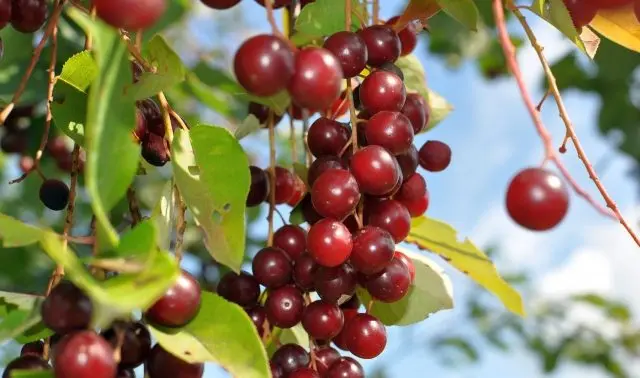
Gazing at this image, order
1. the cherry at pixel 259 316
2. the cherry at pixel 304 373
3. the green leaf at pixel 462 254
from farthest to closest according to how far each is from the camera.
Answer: the green leaf at pixel 462 254
the cherry at pixel 259 316
the cherry at pixel 304 373

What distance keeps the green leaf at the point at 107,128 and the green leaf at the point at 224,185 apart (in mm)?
121

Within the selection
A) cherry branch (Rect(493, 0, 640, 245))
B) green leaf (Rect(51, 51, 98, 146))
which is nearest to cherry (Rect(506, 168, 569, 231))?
cherry branch (Rect(493, 0, 640, 245))

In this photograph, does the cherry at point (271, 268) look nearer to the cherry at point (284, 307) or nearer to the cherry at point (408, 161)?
the cherry at point (284, 307)

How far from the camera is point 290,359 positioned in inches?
24.8

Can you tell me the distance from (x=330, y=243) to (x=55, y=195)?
337 millimetres

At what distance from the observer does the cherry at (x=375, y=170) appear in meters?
0.60

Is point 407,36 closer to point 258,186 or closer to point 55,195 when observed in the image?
point 258,186

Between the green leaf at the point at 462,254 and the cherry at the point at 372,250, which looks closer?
the cherry at the point at 372,250

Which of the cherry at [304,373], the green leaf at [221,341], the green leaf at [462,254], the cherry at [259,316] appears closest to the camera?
the green leaf at [221,341]

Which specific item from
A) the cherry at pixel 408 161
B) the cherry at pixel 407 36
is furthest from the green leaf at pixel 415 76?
the cherry at pixel 408 161

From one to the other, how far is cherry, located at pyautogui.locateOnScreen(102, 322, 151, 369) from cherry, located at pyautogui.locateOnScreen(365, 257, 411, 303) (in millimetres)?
205

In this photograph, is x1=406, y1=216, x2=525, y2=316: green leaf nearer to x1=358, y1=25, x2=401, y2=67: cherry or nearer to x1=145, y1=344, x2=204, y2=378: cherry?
x1=358, y1=25, x2=401, y2=67: cherry

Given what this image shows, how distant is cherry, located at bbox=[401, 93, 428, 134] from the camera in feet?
2.29

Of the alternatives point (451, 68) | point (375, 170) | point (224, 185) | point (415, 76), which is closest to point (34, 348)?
point (224, 185)
